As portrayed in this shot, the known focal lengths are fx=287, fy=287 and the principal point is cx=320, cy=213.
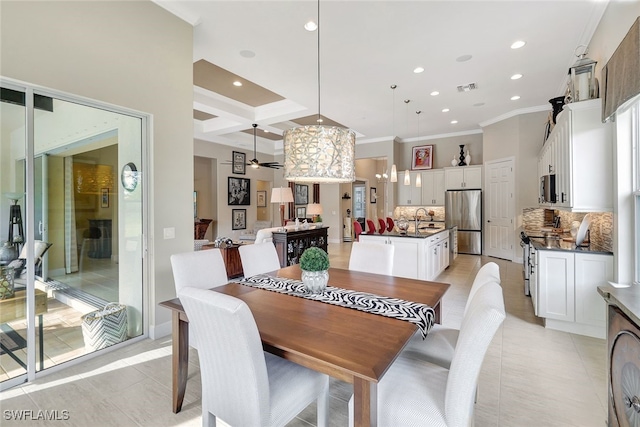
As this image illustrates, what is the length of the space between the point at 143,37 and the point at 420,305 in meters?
3.48

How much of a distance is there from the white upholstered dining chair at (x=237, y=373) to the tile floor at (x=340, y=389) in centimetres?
55

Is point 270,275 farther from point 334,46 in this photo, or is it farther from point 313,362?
point 334,46

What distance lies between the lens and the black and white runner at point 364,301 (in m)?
1.62

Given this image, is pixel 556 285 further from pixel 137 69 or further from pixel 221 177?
pixel 221 177

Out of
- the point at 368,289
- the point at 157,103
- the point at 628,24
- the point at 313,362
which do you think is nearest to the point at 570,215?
the point at 628,24

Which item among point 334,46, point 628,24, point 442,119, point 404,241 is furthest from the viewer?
point 442,119

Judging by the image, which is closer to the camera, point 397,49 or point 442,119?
point 397,49

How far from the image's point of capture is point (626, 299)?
4.54ft

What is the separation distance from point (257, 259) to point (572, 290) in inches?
129

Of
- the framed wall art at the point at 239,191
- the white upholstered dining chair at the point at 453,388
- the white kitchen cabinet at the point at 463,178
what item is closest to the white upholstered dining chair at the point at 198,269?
the white upholstered dining chair at the point at 453,388

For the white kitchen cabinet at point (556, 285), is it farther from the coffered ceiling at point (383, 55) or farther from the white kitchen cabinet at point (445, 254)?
the coffered ceiling at point (383, 55)

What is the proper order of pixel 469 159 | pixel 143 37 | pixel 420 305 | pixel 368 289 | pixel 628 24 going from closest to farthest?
pixel 420 305, pixel 368 289, pixel 628 24, pixel 143 37, pixel 469 159

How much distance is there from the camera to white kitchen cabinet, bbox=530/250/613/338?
284cm

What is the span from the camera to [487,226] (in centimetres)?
745
